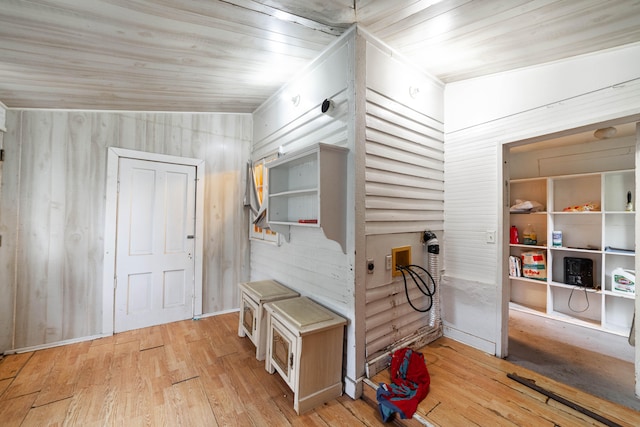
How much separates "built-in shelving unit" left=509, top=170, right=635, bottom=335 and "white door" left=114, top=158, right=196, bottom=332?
465cm

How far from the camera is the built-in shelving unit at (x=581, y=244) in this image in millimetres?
2963

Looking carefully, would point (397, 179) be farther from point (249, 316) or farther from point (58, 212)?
point (58, 212)

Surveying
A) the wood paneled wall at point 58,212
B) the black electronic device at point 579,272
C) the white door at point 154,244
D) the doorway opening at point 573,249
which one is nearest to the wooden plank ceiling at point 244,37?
the wood paneled wall at point 58,212

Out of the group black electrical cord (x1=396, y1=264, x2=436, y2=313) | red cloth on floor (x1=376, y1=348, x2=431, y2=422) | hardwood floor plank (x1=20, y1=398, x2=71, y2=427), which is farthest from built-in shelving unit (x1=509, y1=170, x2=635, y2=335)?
hardwood floor plank (x1=20, y1=398, x2=71, y2=427)

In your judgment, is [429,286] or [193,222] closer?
[429,286]

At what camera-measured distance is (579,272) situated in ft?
10.5

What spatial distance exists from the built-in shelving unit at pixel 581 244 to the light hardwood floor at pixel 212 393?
6.94 feet

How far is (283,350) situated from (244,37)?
2.30 meters

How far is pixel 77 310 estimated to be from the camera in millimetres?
2623

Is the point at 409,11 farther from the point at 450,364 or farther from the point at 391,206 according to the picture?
the point at 450,364

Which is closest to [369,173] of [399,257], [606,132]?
[399,257]

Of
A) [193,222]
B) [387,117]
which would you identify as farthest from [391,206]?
[193,222]

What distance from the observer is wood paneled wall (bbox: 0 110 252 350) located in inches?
94.5

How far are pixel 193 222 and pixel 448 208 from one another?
9.94ft
